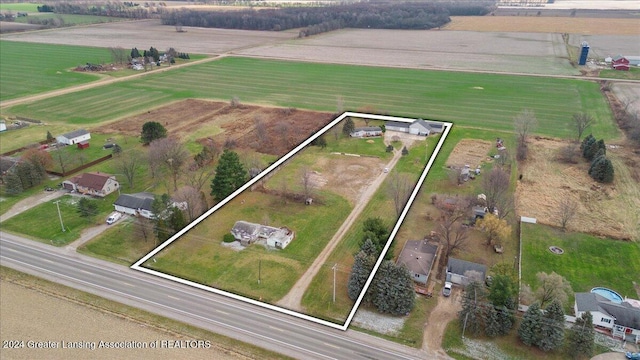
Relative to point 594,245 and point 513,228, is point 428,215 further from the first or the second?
point 594,245

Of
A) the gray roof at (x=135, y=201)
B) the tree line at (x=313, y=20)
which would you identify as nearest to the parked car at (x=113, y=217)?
the gray roof at (x=135, y=201)

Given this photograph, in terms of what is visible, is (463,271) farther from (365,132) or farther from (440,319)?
(365,132)

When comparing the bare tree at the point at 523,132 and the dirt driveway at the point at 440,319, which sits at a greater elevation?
the bare tree at the point at 523,132

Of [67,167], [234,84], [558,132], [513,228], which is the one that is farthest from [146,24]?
[513,228]

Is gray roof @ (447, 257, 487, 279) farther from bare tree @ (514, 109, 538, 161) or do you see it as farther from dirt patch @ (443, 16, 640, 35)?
dirt patch @ (443, 16, 640, 35)

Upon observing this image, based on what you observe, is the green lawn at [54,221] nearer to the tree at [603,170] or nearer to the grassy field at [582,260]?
the grassy field at [582,260]

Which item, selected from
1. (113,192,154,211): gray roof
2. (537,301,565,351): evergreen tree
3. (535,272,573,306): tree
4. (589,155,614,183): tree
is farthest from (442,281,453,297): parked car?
(589,155,614,183): tree

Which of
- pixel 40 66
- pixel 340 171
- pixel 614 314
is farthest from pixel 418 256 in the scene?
pixel 40 66
